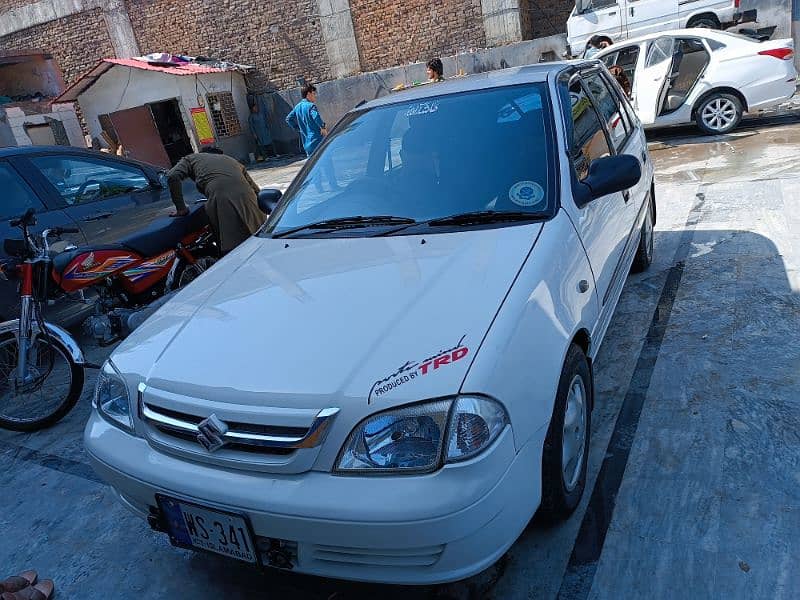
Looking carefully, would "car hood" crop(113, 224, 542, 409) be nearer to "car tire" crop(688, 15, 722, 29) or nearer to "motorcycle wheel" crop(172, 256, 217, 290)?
"motorcycle wheel" crop(172, 256, 217, 290)

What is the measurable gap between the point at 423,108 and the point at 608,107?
1409 millimetres

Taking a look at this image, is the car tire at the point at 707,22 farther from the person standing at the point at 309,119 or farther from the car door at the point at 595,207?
the car door at the point at 595,207

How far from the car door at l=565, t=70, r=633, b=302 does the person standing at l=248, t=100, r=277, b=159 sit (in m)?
15.0

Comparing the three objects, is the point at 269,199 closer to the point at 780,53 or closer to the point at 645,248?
the point at 645,248

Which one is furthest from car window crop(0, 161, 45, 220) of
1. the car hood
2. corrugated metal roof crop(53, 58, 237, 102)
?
corrugated metal roof crop(53, 58, 237, 102)

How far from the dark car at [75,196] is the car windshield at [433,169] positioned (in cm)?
212

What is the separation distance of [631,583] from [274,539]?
1.22 metres

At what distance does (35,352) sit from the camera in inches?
145

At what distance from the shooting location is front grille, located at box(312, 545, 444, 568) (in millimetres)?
1698

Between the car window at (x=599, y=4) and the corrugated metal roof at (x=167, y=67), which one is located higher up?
the corrugated metal roof at (x=167, y=67)

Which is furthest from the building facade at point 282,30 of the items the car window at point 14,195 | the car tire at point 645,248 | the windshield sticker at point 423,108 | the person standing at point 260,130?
the windshield sticker at point 423,108

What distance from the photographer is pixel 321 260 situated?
2535mm

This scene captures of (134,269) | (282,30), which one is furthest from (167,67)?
(134,269)

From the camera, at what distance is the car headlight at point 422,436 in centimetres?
169
